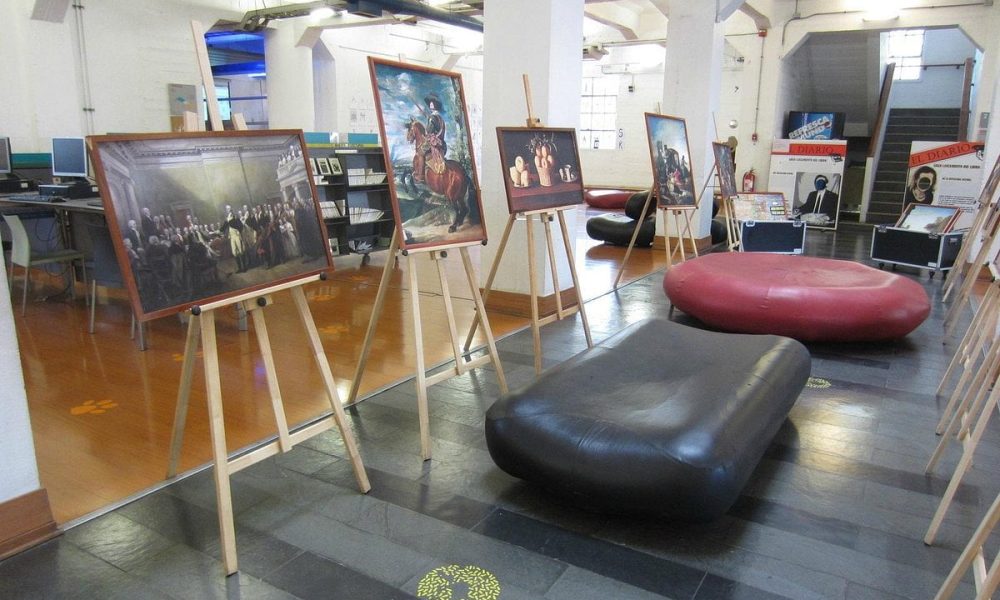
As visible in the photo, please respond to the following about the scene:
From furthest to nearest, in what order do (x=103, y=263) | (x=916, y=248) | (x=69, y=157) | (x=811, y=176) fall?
1. (x=811, y=176)
2. (x=916, y=248)
3. (x=69, y=157)
4. (x=103, y=263)

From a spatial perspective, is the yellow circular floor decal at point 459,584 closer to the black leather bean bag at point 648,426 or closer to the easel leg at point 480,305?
the black leather bean bag at point 648,426

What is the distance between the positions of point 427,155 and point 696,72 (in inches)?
228

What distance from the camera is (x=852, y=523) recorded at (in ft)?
7.64

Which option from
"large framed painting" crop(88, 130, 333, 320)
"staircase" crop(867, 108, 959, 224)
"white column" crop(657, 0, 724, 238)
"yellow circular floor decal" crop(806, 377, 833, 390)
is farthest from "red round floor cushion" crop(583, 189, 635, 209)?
"large framed painting" crop(88, 130, 333, 320)

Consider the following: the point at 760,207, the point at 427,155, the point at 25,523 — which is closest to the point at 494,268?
the point at 427,155

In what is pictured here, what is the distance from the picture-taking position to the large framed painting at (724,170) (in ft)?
23.1

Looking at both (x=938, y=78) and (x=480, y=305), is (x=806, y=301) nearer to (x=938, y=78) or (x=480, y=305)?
(x=480, y=305)

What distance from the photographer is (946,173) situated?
9.27 meters

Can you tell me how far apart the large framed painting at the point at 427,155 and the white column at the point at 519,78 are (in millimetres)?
1351

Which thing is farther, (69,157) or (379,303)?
(69,157)

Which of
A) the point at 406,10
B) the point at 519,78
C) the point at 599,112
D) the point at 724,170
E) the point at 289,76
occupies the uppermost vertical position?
the point at 406,10

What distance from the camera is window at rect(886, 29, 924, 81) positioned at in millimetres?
14336

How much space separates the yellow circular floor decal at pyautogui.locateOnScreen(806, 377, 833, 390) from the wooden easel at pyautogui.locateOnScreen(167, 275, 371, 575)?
8.31ft

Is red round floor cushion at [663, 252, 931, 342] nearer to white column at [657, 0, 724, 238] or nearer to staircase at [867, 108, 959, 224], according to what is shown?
white column at [657, 0, 724, 238]
